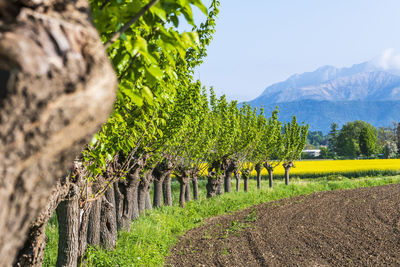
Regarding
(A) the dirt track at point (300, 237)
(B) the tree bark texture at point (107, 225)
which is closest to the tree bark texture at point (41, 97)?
(B) the tree bark texture at point (107, 225)

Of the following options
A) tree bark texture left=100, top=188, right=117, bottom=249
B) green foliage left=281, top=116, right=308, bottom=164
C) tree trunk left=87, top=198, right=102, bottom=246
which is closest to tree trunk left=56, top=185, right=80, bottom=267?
tree trunk left=87, top=198, right=102, bottom=246

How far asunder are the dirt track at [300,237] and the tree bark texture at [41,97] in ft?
32.0

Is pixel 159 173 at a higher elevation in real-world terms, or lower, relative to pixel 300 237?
higher

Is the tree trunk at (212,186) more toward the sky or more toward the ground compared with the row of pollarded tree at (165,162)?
more toward the ground

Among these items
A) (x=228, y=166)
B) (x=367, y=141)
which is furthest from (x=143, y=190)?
(x=367, y=141)

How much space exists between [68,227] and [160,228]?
783 centimetres

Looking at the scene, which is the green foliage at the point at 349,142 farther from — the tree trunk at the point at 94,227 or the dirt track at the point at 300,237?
the tree trunk at the point at 94,227

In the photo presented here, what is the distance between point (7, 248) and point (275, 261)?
402 inches

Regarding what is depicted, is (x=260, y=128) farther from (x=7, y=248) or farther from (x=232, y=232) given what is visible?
(x=7, y=248)

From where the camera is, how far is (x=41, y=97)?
136 centimetres

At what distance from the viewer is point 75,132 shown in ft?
4.94

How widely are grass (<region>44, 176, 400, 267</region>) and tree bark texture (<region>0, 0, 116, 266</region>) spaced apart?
26.9 feet

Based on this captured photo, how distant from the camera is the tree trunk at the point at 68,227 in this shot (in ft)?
20.7

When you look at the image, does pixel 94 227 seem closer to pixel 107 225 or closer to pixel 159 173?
pixel 107 225
